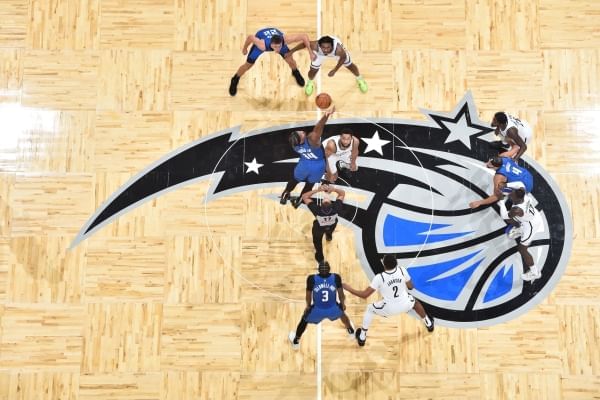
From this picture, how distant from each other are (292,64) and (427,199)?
3029mm

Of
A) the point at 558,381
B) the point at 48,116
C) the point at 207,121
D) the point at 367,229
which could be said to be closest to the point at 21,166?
the point at 48,116

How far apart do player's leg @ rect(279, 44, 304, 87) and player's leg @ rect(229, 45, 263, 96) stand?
1.17 ft

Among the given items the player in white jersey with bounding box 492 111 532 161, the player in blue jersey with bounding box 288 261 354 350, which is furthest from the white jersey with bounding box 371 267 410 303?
→ the player in white jersey with bounding box 492 111 532 161

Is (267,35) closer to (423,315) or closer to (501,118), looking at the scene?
(501,118)

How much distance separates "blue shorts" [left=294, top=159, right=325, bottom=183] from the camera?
27.7ft

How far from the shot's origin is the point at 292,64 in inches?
375

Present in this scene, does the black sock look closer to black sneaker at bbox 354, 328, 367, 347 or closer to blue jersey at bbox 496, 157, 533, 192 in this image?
black sneaker at bbox 354, 328, 367, 347

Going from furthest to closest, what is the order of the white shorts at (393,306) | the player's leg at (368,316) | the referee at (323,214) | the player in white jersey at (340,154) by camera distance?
the player in white jersey at (340,154) → the referee at (323,214) → the player's leg at (368,316) → the white shorts at (393,306)

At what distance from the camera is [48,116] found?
9.77m

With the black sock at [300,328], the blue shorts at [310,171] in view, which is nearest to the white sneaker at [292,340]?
the black sock at [300,328]

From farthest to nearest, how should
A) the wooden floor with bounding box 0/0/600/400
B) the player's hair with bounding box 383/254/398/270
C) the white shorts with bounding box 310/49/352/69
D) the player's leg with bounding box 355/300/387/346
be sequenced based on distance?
the white shorts with bounding box 310/49/352/69
the wooden floor with bounding box 0/0/600/400
the player's leg with bounding box 355/300/387/346
the player's hair with bounding box 383/254/398/270

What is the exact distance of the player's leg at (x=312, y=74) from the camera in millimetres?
9227

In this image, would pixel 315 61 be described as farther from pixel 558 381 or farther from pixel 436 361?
pixel 558 381

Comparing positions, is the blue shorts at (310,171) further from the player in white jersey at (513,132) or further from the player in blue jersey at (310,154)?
the player in white jersey at (513,132)
